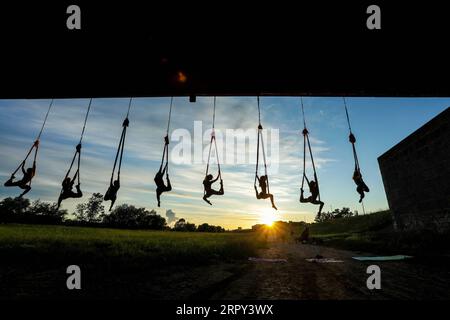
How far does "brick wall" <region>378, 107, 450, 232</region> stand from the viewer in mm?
14336

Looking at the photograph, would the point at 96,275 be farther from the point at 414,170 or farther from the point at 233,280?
the point at 414,170

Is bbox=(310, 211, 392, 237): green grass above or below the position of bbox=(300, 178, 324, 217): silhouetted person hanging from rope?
below

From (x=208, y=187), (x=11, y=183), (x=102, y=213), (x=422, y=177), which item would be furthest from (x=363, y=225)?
(x=102, y=213)

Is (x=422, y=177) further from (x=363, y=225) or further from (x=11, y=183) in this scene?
(x=363, y=225)

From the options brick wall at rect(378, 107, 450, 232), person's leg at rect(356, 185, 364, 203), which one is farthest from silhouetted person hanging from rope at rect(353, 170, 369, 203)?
brick wall at rect(378, 107, 450, 232)

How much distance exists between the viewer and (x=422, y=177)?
Result: 53.4 ft

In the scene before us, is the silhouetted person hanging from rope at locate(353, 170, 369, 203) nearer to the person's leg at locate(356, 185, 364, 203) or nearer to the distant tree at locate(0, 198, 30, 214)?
the person's leg at locate(356, 185, 364, 203)

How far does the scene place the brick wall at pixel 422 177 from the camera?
14336 mm

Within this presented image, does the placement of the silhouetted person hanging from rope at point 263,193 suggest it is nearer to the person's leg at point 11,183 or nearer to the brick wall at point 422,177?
the person's leg at point 11,183

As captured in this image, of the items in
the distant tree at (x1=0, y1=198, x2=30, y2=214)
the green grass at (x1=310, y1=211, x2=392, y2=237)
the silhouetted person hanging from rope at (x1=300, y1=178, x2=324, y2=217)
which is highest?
the distant tree at (x1=0, y1=198, x2=30, y2=214)

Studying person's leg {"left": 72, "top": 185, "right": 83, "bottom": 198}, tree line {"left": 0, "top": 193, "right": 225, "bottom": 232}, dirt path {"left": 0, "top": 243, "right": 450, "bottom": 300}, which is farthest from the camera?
tree line {"left": 0, "top": 193, "right": 225, "bottom": 232}

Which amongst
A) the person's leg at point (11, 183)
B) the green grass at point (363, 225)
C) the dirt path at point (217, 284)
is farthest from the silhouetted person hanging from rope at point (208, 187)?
the green grass at point (363, 225)
